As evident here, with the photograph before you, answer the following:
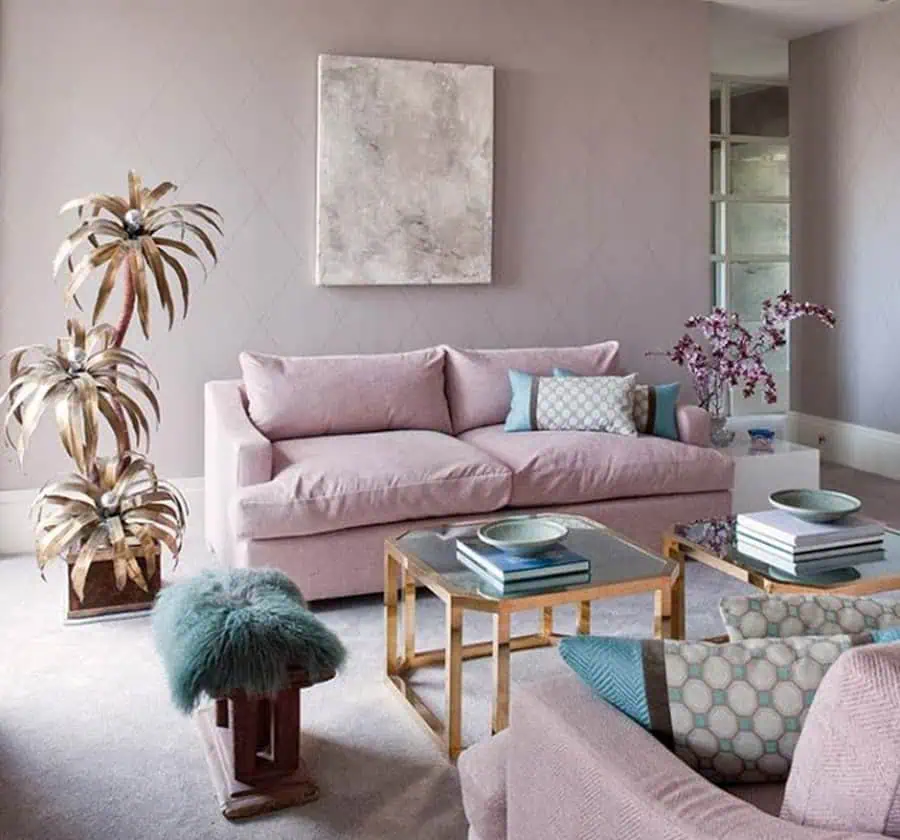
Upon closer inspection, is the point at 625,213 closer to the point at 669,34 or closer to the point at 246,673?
the point at 669,34

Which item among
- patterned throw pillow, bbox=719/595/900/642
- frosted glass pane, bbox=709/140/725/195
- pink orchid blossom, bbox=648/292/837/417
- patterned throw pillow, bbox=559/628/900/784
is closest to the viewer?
patterned throw pillow, bbox=559/628/900/784

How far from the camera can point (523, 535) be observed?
2.59 meters

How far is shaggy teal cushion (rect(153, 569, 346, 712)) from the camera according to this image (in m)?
2.09

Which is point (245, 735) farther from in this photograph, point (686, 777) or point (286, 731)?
point (686, 777)

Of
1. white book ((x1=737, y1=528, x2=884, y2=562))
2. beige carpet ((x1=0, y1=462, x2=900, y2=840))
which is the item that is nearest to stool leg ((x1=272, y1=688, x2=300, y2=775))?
beige carpet ((x1=0, y1=462, x2=900, y2=840))

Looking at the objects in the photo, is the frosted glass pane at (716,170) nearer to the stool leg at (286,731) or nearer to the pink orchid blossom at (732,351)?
the pink orchid blossom at (732,351)

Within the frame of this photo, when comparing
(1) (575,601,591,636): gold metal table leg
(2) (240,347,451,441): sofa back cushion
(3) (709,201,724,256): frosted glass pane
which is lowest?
(1) (575,601,591,636): gold metal table leg

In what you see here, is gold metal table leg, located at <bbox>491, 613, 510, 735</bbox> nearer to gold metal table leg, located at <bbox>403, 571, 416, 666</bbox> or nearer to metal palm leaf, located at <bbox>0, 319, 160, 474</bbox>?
gold metal table leg, located at <bbox>403, 571, 416, 666</bbox>

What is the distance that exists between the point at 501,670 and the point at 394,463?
1.26 meters

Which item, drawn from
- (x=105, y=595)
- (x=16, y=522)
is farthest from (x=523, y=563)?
(x=16, y=522)

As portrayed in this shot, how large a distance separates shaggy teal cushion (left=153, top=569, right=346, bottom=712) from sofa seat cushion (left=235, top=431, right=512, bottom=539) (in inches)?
35.3

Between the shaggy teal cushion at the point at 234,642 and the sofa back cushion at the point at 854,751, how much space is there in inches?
50.4

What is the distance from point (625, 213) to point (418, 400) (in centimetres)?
168

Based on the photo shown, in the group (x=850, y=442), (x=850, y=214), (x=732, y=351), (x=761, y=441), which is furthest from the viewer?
(x=850, y=442)
